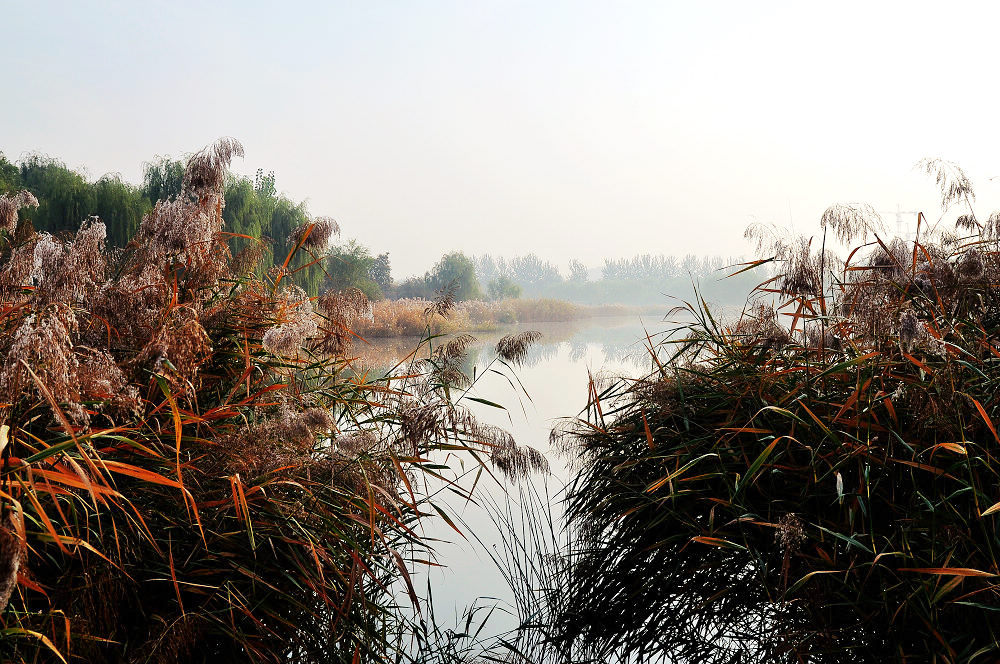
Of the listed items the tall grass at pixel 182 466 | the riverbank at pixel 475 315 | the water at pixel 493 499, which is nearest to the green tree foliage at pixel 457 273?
the riverbank at pixel 475 315

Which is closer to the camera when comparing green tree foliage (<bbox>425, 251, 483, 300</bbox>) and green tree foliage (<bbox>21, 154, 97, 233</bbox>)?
green tree foliage (<bbox>21, 154, 97, 233</bbox>)

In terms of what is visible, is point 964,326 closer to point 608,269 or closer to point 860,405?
point 860,405

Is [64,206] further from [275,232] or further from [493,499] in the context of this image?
[493,499]

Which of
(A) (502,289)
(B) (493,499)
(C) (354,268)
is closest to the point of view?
(B) (493,499)

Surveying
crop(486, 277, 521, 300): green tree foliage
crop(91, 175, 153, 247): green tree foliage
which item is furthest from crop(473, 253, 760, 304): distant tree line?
crop(91, 175, 153, 247): green tree foliage

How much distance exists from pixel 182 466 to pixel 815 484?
1.33m

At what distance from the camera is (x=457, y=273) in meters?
24.6

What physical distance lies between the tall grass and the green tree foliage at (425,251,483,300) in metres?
21.5

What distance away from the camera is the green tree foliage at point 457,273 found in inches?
943

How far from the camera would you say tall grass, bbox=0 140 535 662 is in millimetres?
1268

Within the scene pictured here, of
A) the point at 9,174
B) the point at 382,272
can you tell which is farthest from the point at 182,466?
the point at 382,272

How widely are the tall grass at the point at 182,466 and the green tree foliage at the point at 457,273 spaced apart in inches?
846

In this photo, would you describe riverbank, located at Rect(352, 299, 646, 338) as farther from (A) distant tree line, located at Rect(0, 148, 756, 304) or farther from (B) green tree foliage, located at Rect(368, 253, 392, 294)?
(B) green tree foliage, located at Rect(368, 253, 392, 294)

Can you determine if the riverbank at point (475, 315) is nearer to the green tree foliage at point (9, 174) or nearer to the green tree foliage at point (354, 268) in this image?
the green tree foliage at point (354, 268)
